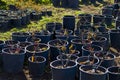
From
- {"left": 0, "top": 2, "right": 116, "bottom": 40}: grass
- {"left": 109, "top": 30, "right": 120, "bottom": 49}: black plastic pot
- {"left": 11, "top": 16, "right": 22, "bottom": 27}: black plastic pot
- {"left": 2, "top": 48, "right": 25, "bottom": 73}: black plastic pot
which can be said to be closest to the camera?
{"left": 2, "top": 48, "right": 25, "bottom": 73}: black plastic pot

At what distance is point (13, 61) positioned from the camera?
7.64 m

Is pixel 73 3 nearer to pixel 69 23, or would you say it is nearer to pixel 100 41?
pixel 69 23

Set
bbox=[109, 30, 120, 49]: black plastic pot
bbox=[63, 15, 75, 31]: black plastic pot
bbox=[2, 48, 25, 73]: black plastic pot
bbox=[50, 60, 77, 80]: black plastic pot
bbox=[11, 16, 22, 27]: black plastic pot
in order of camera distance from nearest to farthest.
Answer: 1. bbox=[50, 60, 77, 80]: black plastic pot
2. bbox=[2, 48, 25, 73]: black plastic pot
3. bbox=[109, 30, 120, 49]: black plastic pot
4. bbox=[63, 15, 75, 31]: black plastic pot
5. bbox=[11, 16, 22, 27]: black plastic pot

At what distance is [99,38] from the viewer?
9555mm

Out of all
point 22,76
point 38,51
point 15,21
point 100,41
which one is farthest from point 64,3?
point 22,76

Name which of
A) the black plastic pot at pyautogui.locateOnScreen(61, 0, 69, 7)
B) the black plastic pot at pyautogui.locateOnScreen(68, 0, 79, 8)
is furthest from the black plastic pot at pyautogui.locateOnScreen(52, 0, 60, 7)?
the black plastic pot at pyautogui.locateOnScreen(68, 0, 79, 8)

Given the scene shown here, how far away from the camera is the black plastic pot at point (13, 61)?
762 cm

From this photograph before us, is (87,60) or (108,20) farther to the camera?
(108,20)

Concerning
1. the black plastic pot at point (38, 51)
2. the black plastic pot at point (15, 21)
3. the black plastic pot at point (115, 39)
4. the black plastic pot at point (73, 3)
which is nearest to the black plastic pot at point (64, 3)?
the black plastic pot at point (73, 3)

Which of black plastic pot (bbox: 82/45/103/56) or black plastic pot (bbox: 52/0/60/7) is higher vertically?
black plastic pot (bbox: 52/0/60/7)

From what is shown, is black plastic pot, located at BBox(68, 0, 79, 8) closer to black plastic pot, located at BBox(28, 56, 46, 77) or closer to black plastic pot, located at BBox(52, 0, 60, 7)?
black plastic pot, located at BBox(52, 0, 60, 7)

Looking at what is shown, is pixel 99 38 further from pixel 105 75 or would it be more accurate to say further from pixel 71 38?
pixel 105 75

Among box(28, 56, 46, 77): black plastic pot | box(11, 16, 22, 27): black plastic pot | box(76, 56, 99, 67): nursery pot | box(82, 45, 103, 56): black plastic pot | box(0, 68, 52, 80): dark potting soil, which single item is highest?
box(11, 16, 22, 27): black plastic pot

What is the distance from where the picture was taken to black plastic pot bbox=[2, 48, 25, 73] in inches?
300
